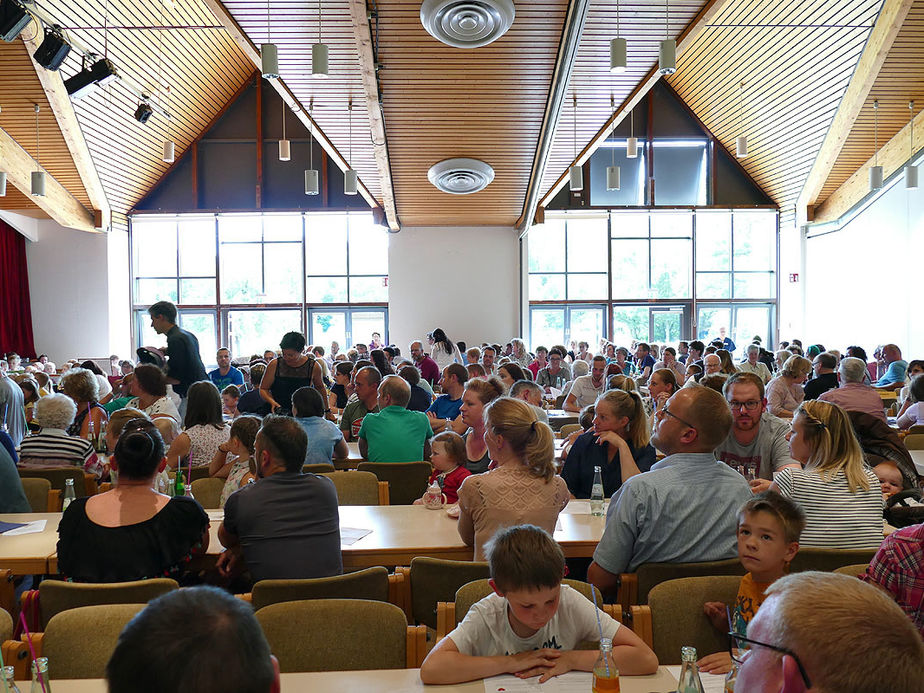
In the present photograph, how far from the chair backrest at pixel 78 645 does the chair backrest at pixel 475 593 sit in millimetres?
1012

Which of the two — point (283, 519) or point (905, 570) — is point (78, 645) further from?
point (905, 570)

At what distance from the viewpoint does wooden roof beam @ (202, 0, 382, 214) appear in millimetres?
8797

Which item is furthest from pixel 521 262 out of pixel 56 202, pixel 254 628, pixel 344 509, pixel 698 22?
pixel 254 628

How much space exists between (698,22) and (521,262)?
7994 mm

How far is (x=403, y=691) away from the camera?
2018mm

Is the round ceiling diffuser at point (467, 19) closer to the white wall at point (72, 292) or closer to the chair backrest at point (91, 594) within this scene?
the chair backrest at point (91, 594)

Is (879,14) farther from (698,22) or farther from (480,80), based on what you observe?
(480,80)

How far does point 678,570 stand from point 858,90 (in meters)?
12.0

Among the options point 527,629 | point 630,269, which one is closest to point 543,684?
point 527,629

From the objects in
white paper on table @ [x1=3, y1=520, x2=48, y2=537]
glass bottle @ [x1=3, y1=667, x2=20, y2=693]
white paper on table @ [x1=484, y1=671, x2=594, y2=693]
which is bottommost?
white paper on table @ [x1=3, y1=520, x2=48, y2=537]

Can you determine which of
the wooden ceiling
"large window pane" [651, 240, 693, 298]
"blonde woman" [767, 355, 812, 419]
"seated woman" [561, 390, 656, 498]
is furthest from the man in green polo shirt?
"large window pane" [651, 240, 693, 298]

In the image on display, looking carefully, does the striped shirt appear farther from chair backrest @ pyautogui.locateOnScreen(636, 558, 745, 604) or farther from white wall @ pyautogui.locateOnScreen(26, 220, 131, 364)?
white wall @ pyautogui.locateOnScreen(26, 220, 131, 364)

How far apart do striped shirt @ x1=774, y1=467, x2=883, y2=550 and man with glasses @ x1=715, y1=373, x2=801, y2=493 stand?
824mm

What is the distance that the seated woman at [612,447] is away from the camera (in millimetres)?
4094
